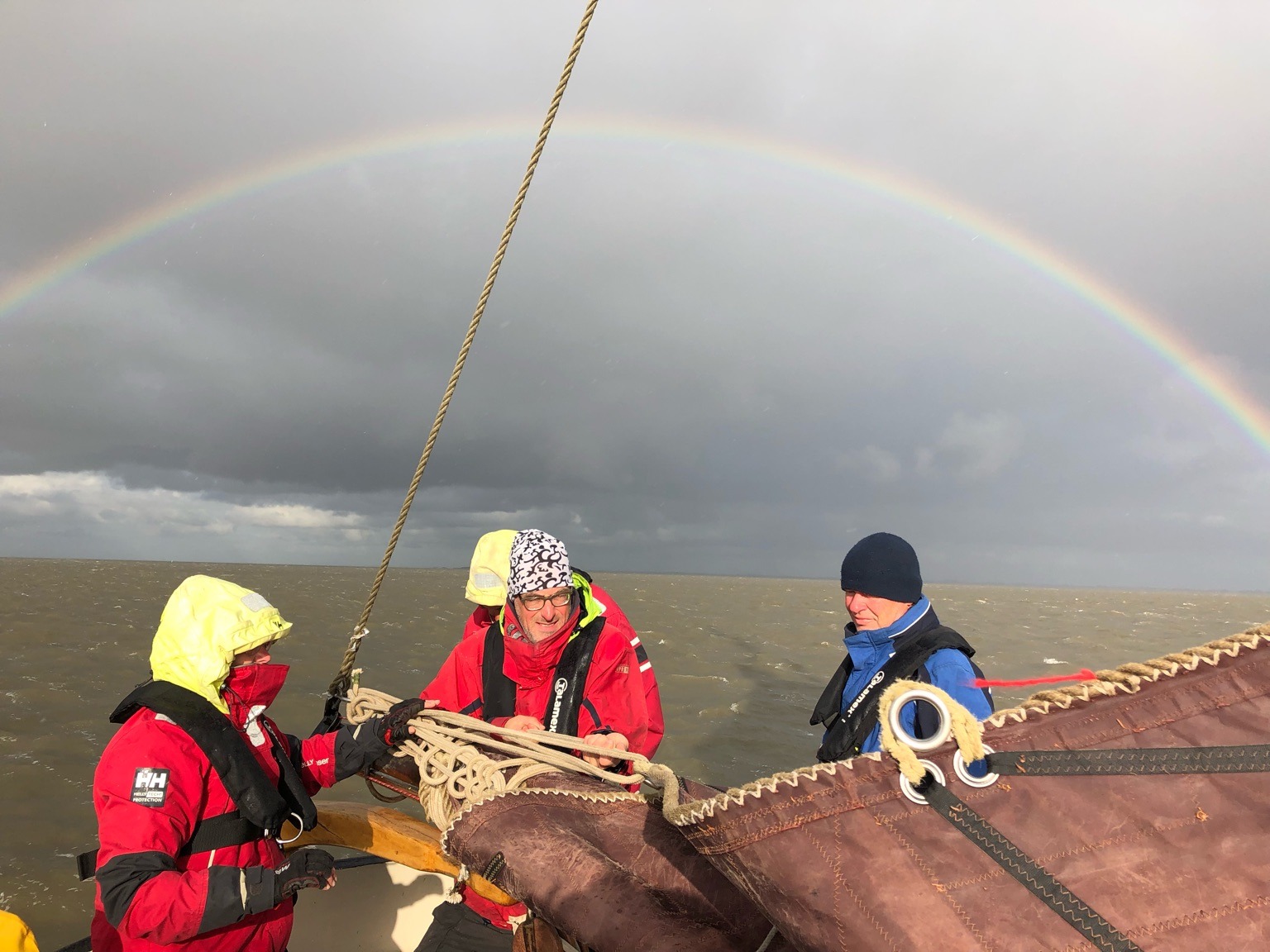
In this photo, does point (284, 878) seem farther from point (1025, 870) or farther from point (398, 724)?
point (1025, 870)

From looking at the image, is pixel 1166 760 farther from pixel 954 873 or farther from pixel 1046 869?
pixel 954 873

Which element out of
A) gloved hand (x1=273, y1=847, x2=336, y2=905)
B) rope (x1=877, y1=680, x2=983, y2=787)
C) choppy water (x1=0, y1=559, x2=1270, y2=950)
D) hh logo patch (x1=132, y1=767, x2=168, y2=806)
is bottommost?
choppy water (x1=0, y1=559, x2=1270, y2=950)

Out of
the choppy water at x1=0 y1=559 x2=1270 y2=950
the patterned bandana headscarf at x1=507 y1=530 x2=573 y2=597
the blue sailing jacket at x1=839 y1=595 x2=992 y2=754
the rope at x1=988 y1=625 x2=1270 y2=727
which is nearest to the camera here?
the rope at x1=988 y1=625 x2=1270 y2=727

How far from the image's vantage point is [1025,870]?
1086 mm

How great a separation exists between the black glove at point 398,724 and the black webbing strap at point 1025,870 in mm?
2694

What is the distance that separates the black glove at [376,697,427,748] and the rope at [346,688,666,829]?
1.5 inches

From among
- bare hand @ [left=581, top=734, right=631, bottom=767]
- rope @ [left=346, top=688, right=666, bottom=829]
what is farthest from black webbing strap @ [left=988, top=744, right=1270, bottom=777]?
bare hand @ [left=581, top=734, right=631, bottom=767]

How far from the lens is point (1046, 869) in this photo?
1.09m

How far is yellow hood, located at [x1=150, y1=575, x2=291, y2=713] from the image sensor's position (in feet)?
8.86

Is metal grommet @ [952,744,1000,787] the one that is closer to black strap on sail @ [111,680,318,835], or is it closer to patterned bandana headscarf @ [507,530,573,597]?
black strap on sail @ [111,680,318,835]

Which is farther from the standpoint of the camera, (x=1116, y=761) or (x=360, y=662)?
(x=360, y=662)

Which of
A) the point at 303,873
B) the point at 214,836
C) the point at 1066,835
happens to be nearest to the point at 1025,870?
the point at 1066,835

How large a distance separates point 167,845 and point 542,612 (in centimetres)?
184

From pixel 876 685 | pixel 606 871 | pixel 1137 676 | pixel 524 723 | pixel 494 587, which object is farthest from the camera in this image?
pixel 494 587
